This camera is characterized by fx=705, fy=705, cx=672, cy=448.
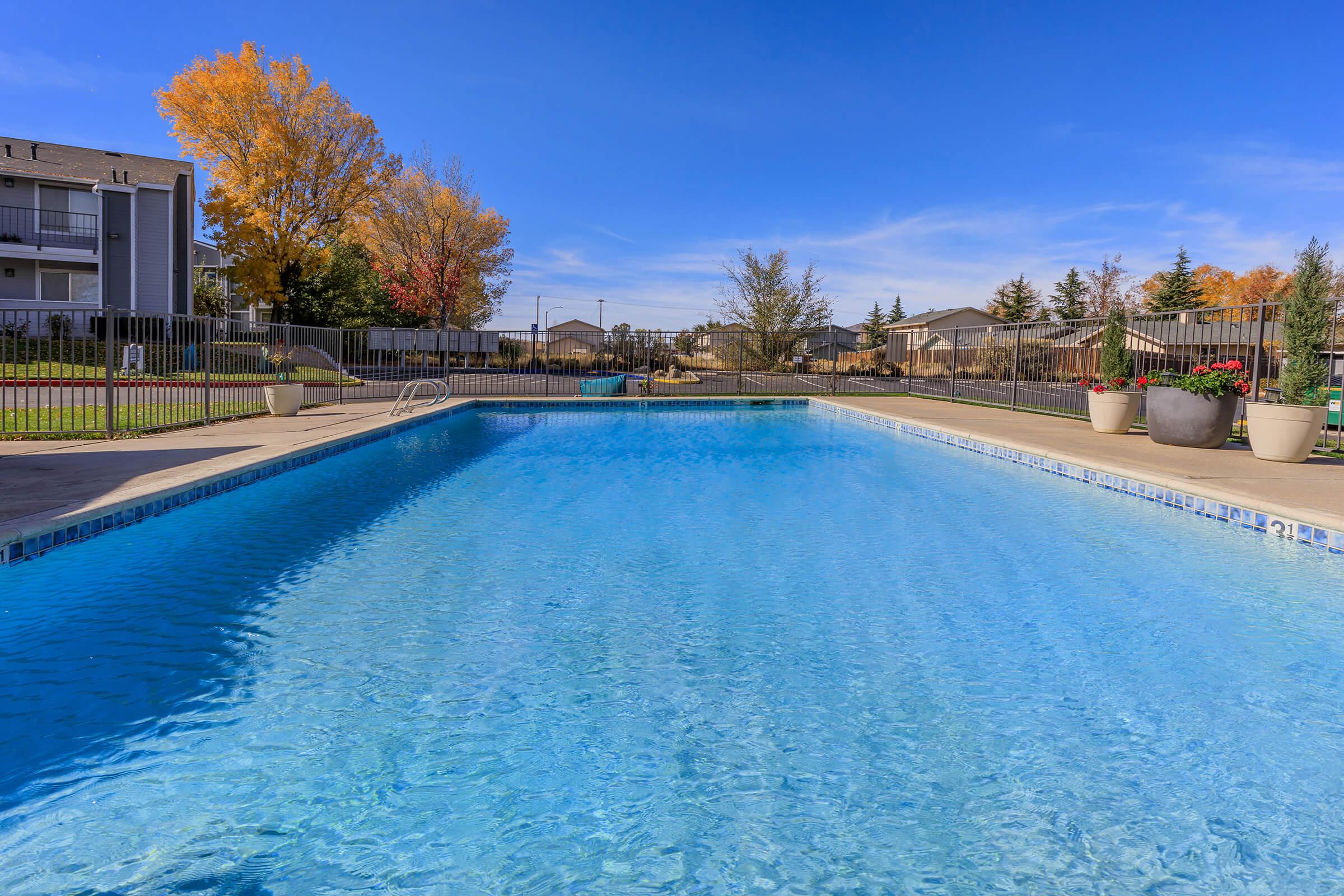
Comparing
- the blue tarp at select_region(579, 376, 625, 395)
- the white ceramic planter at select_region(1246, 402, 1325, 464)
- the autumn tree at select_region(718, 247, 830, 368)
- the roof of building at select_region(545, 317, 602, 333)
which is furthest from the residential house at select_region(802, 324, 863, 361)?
the roof of building at select_region(545, 317, 602, 333)

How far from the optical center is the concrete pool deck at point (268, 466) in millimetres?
4941

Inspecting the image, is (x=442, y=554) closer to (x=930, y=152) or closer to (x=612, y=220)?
(x=930, y=152)

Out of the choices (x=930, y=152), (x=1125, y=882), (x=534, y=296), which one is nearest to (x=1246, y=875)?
(x=1125, y=882)

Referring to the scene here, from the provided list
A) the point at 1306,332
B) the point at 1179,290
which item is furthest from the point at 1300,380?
the point at 1179,290

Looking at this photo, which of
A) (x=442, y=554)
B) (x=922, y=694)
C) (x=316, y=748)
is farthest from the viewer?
(x=442, y=554)

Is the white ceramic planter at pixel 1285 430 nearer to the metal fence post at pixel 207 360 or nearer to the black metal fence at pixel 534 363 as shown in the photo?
the black metal fence at pixel 534 363

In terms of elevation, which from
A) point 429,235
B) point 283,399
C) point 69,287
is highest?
point 429,235

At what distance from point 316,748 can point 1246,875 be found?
290 centimetres

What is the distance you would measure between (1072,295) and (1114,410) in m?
44.2

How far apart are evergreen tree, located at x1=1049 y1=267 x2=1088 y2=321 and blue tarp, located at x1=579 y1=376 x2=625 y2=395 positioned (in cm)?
3988

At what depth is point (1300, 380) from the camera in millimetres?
8039

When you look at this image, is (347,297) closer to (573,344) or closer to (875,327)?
(573,344)

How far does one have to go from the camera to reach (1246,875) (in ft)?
6.32

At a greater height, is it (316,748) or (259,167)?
(259,167)
